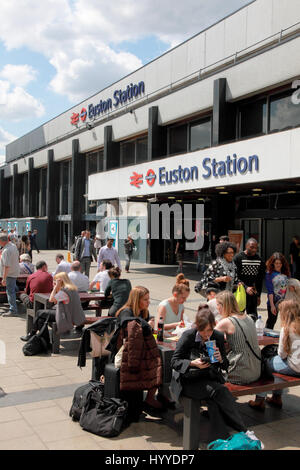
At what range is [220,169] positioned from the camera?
1474 centimetres

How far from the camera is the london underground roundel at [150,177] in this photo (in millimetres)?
18234

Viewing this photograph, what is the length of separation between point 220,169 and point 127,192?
6339 millimetres

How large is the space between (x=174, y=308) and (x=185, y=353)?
180 cm

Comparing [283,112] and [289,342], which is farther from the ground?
[283,112]

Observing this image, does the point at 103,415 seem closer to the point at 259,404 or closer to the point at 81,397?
the point at 81,397

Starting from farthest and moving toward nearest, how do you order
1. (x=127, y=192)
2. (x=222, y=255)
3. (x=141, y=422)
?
(x=127, y=192) < (x=222, y=255) < (x=141, y=422)

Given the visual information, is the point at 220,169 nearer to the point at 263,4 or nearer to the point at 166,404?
the point at 263,4

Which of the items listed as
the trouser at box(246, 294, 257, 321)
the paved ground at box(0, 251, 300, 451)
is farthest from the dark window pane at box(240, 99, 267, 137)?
the paved ground at box(0, 251, 300, 451)

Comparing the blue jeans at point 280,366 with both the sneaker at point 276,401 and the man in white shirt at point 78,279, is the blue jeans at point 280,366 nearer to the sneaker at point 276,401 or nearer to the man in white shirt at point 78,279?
the sneaker at point 276,401

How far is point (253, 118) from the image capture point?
18250 mm

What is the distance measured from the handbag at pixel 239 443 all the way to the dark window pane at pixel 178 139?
19.8 metres

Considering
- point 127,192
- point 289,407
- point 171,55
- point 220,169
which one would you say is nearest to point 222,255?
point 289,407

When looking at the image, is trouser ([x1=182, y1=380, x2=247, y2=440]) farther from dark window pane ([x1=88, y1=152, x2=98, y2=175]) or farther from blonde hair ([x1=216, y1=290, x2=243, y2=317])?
dark window pane ([x1=88, y1=152, x2=98, y2=175])

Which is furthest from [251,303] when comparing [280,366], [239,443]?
[239,443]
